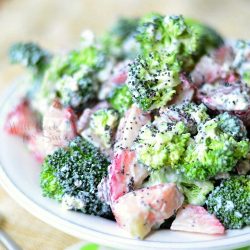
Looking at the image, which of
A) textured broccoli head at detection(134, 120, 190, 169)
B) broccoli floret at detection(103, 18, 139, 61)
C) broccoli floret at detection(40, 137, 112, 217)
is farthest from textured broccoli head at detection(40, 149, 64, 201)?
broccoli floret at detection(103, 18, 139, 61)

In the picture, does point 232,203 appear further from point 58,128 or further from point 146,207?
point 58,128

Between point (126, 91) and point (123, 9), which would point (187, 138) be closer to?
point (126, 91)

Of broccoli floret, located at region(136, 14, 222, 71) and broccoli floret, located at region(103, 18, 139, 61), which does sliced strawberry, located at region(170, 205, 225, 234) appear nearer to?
broccoli floret, located at region(136, 14, 222, 71)

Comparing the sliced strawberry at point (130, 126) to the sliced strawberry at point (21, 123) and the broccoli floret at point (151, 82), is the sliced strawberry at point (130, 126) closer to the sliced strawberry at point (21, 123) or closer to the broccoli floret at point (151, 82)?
the broccoli floret at point (151, 82)

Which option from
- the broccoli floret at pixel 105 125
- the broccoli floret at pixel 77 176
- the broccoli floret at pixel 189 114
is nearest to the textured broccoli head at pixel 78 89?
the broccoli floret at pixel 105 125

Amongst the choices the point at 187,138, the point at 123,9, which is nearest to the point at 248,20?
the point at 123,9

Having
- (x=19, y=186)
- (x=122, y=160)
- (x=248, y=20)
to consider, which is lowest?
(x=248, y=20)
